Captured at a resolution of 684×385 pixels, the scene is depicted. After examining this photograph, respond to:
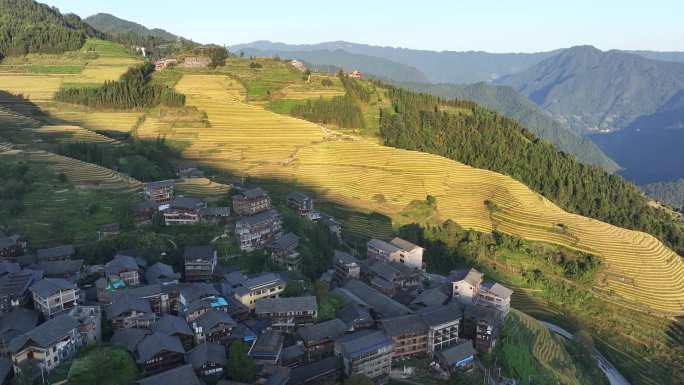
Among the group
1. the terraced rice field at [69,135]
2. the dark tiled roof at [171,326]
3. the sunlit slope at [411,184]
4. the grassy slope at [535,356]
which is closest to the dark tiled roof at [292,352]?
the dark tiled roof at [171,326]

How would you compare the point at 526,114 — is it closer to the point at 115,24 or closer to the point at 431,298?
the point at 115,24

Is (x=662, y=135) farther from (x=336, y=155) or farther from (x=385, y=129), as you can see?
(x=336, y=155)

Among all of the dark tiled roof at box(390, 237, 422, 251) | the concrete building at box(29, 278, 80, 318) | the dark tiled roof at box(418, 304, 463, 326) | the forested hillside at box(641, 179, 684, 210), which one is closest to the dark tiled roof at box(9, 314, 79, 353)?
the concrete building at box(29, 278, 80, 318)

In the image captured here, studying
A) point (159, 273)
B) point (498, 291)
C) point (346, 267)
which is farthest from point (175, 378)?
point (498, 291)

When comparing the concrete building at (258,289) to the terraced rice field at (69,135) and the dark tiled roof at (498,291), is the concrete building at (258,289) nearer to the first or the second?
the dark tiled roof at (498,291)

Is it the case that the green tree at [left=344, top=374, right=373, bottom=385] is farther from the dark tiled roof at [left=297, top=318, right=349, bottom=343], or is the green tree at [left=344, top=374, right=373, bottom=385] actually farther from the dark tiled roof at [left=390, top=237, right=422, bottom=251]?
the dark tiled roof at [left=390, top=237, right=422, bottom=251]

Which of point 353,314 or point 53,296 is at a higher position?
point 53,296
